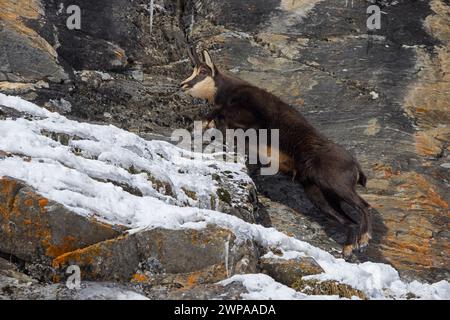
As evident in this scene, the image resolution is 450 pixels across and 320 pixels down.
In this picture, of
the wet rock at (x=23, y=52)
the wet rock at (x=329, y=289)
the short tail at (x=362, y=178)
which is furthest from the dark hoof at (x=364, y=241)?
the wet rock at (x=23, y=52)

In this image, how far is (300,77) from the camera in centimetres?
1141

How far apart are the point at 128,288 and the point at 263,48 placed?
7426 mm

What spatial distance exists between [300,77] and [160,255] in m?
6.37

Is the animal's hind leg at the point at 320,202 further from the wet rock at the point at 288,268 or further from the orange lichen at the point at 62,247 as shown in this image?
the orange lichen at the point at 62,247

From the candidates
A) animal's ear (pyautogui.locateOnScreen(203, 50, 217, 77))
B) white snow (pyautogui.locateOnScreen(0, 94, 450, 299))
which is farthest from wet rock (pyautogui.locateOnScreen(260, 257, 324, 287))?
animal's ear (pyautogui.locateOnScreen(203, 50, 217, 77))

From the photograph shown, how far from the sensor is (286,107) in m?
9.83

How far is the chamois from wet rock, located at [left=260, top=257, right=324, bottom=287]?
6.62ft

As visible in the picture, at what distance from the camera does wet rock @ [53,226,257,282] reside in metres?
5.54

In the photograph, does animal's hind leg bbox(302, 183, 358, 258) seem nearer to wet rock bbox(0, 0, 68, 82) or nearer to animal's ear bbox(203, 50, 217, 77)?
animal's ear bbox(203, 50, 217, 77)

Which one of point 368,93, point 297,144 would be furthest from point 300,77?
point 297,144

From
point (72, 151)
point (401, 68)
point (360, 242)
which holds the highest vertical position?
point (401, 68)
